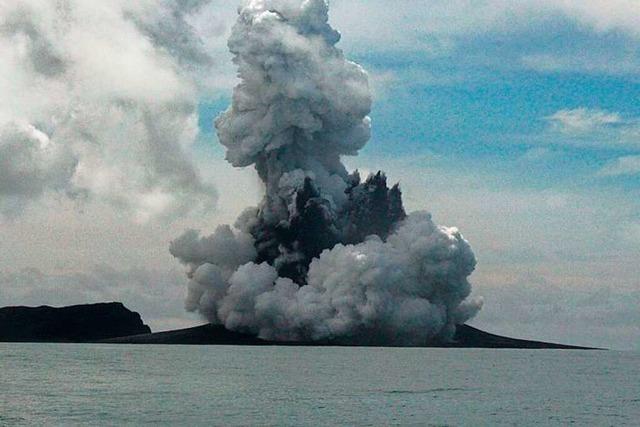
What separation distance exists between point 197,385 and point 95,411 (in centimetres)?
3352

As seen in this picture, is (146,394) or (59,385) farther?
(59,385)

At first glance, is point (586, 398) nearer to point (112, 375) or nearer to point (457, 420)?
point (457, 420)

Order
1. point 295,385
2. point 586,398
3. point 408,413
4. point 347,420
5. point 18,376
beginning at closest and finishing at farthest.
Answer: point 347,420 < point 408,413 < point 586,398 < point 295,385 < point 18,376

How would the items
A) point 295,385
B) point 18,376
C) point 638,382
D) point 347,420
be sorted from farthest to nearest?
point 638,382 < point 18,376 < point 295,385 < point 347,420

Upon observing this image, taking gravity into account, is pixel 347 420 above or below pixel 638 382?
below

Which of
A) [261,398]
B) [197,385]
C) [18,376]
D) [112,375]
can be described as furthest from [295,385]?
[18,376]

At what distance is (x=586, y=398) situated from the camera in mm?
120562

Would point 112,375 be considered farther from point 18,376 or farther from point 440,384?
point 440,384

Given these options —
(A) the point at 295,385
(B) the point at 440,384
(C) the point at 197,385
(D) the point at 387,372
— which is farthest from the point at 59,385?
(D) the point at 387,372

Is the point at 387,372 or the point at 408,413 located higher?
the point at 387,372

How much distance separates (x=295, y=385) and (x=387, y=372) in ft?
131

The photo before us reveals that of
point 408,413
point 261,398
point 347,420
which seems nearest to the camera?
point 347,420

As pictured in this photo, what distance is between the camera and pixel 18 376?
14675 cm

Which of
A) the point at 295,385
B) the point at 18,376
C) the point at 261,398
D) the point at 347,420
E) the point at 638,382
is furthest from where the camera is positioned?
the point at 638,382
